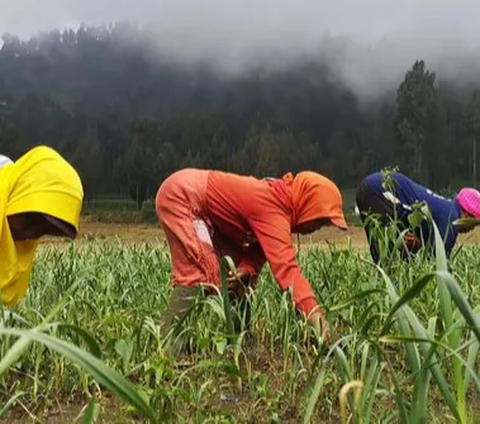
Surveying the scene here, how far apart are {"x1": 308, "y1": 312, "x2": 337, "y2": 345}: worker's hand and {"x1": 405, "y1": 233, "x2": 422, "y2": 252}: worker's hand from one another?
44.4 inches

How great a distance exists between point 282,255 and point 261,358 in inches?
13.0

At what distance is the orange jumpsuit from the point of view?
7.63 feet

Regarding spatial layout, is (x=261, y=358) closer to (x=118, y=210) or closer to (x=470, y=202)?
(x=470, y=202)

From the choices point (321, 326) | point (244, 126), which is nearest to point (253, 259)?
point (321, 326)

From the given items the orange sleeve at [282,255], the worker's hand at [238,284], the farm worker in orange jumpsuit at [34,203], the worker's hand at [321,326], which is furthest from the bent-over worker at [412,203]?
the farm worker in orange jumpsuit at [34,203]

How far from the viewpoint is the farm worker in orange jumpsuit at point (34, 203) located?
6.67ft

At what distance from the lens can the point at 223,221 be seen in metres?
2.59

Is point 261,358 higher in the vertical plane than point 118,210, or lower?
higher

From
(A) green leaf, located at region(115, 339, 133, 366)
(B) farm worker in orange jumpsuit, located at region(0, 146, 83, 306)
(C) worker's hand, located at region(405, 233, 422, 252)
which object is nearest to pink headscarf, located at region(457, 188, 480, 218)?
(C) worker's hand, located at region(405, 233, 422, 252)

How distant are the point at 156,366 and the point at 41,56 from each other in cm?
1704

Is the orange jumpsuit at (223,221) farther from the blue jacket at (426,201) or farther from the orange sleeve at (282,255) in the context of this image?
the blue jacket at (426,201)

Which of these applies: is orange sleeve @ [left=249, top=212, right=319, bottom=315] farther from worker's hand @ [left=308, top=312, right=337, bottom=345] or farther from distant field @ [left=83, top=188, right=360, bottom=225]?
distant field @ [left=83, top=188, right=360, bottom=225]

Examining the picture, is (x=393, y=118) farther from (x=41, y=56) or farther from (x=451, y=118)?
(x=41, y=56)

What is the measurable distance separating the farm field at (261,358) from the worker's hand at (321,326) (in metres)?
0.03
